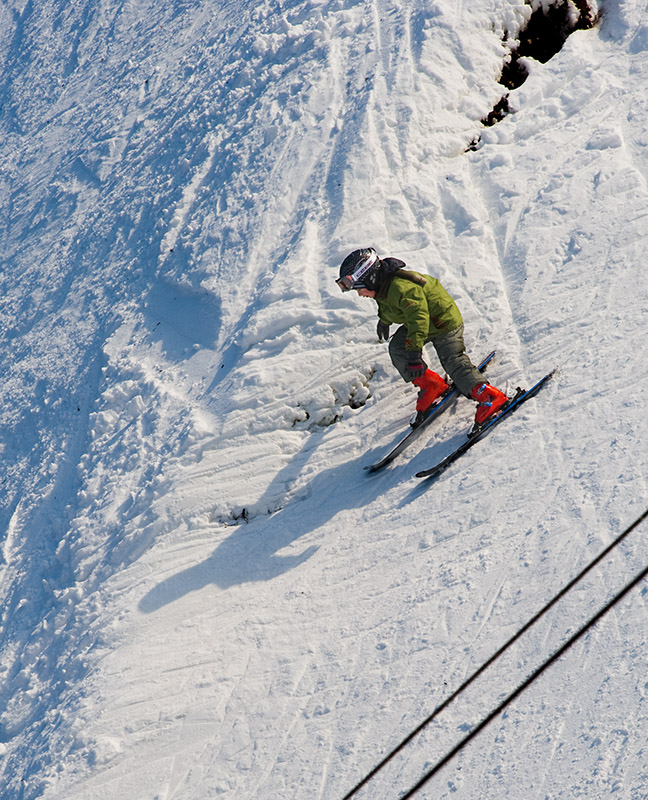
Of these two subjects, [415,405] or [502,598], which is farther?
[415,405]

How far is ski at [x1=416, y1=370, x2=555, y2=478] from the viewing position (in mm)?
6801

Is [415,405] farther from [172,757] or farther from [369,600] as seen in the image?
[172,757]

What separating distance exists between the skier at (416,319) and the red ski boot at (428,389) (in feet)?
0.03

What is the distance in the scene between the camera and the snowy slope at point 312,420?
221 inches

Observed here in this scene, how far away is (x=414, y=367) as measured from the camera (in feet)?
21.4

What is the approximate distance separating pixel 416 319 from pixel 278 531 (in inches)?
105

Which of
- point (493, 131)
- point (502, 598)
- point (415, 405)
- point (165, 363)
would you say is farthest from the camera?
point (493, 131)

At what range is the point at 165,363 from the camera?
331 inches

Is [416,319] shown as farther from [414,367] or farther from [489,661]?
[489,661]

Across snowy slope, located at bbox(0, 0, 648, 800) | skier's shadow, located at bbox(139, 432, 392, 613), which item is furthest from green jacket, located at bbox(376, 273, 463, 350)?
skier's shadow, located at bbox(139, 432, 392, 613)

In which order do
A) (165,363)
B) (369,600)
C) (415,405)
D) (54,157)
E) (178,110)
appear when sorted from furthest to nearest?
(54,157)
(178,110)
(165,363)
(415,405)
(369,600)

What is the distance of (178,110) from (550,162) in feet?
18.6

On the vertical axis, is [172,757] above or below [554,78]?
below

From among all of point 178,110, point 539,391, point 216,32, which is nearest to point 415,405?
point 539,391
